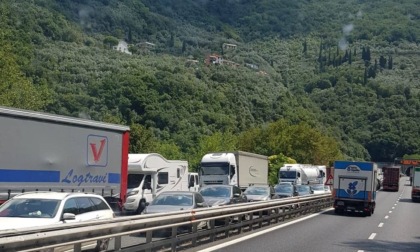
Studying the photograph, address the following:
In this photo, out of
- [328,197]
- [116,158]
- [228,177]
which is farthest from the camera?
[228,177]

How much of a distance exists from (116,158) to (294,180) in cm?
3768

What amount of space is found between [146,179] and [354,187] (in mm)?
10566

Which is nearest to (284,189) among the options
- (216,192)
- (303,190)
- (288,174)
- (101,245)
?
(303,190)

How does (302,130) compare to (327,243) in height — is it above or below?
above

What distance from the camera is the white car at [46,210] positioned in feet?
43.8

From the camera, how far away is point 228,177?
44.6 m

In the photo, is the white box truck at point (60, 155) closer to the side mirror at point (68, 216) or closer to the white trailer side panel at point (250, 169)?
the side mirror at point (68, 216)

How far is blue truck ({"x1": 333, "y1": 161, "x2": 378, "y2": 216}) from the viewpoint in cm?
3400

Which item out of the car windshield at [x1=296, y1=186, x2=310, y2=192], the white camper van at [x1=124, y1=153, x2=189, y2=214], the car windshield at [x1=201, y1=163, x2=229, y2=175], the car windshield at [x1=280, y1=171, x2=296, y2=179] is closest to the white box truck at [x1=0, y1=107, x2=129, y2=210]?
the white camper van at [x1=124, y1=153, x2=189, y2=214]

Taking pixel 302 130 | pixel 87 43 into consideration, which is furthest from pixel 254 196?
pixel 87 43

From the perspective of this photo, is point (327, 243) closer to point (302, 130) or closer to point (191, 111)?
point (302, 130)

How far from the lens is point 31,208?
1415 centimetres

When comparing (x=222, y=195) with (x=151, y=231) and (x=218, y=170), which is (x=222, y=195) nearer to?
(x=151, y=231)

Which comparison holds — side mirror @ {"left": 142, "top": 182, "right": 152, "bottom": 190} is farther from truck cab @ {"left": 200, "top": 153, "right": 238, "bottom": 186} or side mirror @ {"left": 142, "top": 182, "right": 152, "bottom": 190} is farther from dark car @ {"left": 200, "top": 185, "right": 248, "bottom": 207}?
truck cab @ {"left": 200, "top": 153, "right": 238, "bottom": 186}
